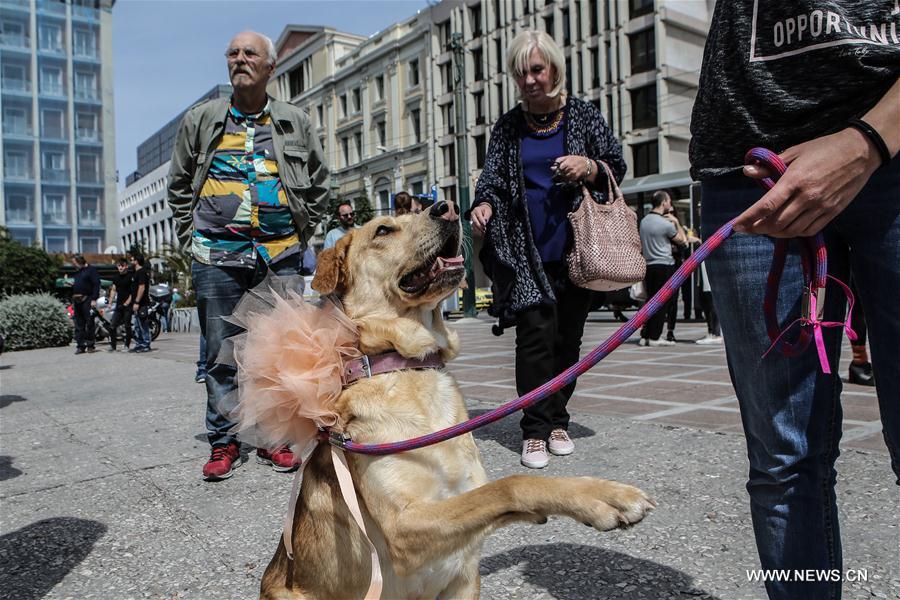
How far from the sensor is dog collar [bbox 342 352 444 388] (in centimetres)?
229

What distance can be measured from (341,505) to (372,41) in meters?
49.9

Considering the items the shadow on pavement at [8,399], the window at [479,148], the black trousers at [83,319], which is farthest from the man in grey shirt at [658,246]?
the window at [479,148]

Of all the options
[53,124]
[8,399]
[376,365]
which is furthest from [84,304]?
[53,124]

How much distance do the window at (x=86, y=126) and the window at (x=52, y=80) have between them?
8.93ft

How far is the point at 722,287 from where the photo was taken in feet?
6.09

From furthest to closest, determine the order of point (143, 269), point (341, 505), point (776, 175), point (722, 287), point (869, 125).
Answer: point (143, 269) → point (341, 505) → point (722, 287) → point (776, 175) → point (869, 125)

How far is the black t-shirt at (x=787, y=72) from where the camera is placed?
152 cm

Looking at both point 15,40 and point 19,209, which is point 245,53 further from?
point 15,40

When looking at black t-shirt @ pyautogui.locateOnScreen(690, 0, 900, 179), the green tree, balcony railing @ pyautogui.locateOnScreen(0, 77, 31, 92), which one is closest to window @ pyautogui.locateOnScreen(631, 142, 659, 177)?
the green tree

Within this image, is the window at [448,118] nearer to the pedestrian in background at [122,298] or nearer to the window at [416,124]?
the window at [416,124]

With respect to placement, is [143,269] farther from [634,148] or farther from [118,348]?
[634,148]

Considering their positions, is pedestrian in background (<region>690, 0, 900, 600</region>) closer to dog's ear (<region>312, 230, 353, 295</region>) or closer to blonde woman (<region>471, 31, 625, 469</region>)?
dog's ear (<region>312, 230, 353, 295</region>)

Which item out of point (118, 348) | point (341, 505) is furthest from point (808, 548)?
point (118, 348)

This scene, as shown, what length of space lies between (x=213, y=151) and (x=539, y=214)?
217cm
